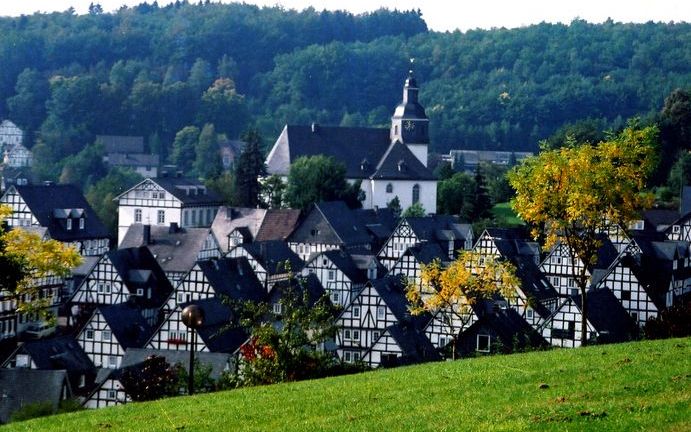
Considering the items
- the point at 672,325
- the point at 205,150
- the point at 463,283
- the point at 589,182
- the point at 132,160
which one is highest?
the point at 589,182

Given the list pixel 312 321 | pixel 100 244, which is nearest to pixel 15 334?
pixel 100 244

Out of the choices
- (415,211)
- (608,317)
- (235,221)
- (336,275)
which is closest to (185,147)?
(415,211)

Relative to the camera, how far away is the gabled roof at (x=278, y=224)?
75250 mm

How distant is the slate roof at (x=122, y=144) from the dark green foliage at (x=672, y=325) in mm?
107651

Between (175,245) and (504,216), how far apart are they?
86.9ft

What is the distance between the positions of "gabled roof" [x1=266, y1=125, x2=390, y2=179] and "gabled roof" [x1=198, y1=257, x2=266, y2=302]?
105ft

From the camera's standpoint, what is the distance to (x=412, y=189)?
298 ft

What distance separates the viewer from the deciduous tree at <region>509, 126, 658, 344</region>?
32.7 m

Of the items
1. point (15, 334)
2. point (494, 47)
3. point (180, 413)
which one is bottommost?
point (15, 334)

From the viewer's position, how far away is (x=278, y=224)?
76.6 metres

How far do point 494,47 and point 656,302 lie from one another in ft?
452

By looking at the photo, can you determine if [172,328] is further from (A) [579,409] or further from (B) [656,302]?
(A) [579,409]

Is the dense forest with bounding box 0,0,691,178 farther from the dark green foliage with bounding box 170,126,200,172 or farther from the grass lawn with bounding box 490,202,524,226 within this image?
the grass lawn with bounding box 490,202,524,226

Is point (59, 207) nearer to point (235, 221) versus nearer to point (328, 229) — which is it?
point (235, 221)
